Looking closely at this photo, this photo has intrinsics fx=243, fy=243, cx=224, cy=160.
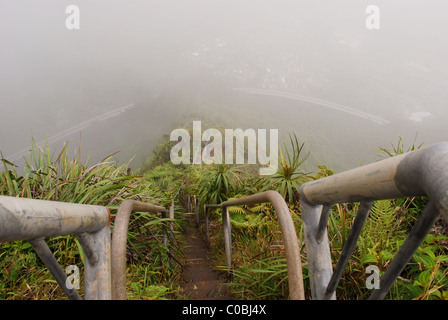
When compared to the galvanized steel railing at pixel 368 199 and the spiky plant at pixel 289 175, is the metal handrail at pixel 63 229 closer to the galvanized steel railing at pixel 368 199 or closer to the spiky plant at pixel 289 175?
the galvanized steel railing at pixel 368 199

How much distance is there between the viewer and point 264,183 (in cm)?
442

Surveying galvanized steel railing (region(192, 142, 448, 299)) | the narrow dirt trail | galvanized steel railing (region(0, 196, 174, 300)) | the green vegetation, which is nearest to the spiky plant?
the green vegetation

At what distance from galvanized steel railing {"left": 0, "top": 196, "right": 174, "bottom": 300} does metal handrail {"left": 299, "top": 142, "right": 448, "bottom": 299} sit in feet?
1.89

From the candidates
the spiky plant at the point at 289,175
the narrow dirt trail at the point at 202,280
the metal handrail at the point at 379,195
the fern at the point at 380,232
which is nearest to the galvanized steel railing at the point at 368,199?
the metal handrail at the point at 379,195

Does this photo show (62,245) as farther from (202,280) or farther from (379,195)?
(379,195)

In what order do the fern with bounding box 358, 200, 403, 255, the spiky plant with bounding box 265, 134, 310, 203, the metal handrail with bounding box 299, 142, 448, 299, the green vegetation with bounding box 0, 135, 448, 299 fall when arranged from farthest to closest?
the spiky plant with bounding box 265, 134, 310, 203, the fern with bounding box 358, 200, 403, 255, the green vegetation with bounding box 0, 135, 448, 299, the metal handrail with bounding box 299, 142, 448, 299

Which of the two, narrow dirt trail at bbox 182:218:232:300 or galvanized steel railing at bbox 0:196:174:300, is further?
narrow dirt trail at bbox 182:218:232:300

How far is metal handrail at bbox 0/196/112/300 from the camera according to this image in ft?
1.22

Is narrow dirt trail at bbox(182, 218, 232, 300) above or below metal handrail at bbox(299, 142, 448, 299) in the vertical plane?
below

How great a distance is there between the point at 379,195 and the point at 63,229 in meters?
0.61

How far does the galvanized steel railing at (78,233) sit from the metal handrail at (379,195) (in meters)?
0.58

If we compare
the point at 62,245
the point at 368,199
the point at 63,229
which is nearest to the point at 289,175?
the point at 62,245

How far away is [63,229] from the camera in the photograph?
0.49 meters

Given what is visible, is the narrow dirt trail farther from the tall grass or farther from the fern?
the fern
